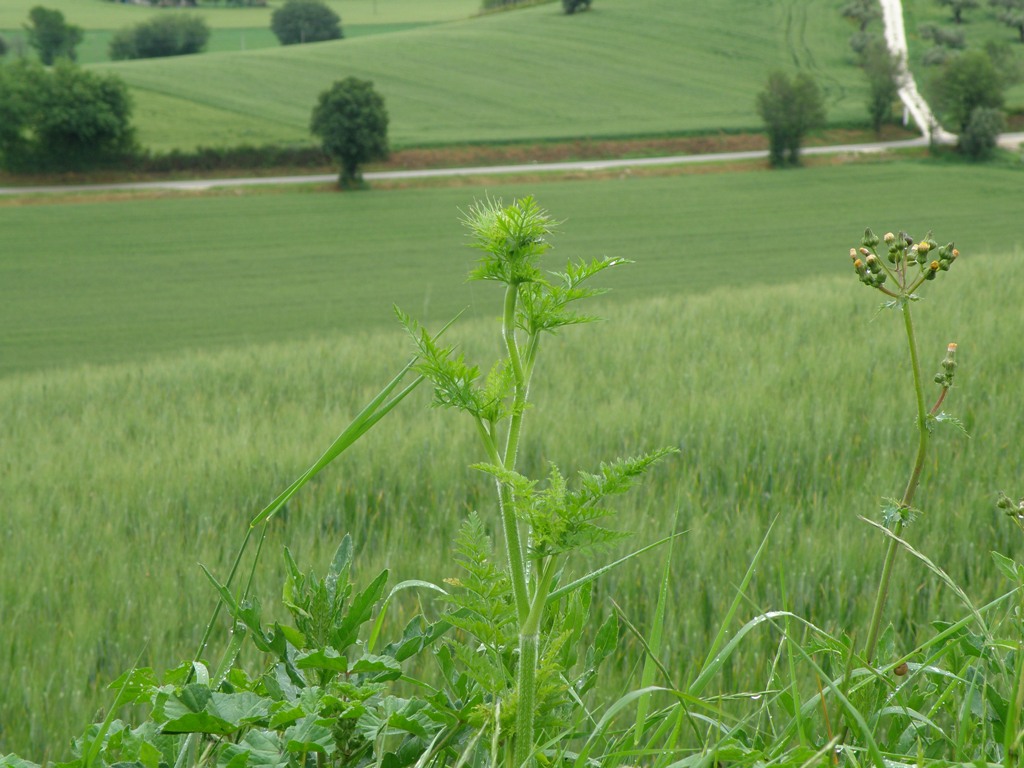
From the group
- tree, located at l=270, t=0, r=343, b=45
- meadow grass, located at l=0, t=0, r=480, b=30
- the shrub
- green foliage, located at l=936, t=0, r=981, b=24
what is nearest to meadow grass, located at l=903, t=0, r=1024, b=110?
green foliage, located at l=936, t=0, r=981, b=24

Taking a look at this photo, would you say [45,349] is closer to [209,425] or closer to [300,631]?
[209,425]

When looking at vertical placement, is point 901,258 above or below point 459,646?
above

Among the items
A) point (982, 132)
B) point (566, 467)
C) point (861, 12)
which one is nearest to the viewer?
point (566, 467)

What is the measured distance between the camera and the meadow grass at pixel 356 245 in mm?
20156

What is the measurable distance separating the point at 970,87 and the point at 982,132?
2944mm

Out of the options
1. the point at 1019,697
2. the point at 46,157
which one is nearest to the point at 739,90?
the point at 46,157

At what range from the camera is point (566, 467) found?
8.64ft

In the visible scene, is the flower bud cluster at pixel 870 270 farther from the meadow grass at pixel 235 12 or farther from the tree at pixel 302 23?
the meadow grass at pixel 235 12

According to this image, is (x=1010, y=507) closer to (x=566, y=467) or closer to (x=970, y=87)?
(x=566, y=467)

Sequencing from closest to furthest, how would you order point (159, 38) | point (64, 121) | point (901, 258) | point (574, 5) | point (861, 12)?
point (901, 258) → point (64, 121) → point (861, 12) → point (574, 5) → point (159, 38)

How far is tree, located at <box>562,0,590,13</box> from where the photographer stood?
2581 inches

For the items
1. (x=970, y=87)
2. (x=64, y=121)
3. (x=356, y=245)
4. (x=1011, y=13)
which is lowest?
(x=356, y=245)

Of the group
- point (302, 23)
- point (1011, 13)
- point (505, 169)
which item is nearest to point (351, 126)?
point (505, 169)

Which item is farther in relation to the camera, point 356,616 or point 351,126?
point 351,126
